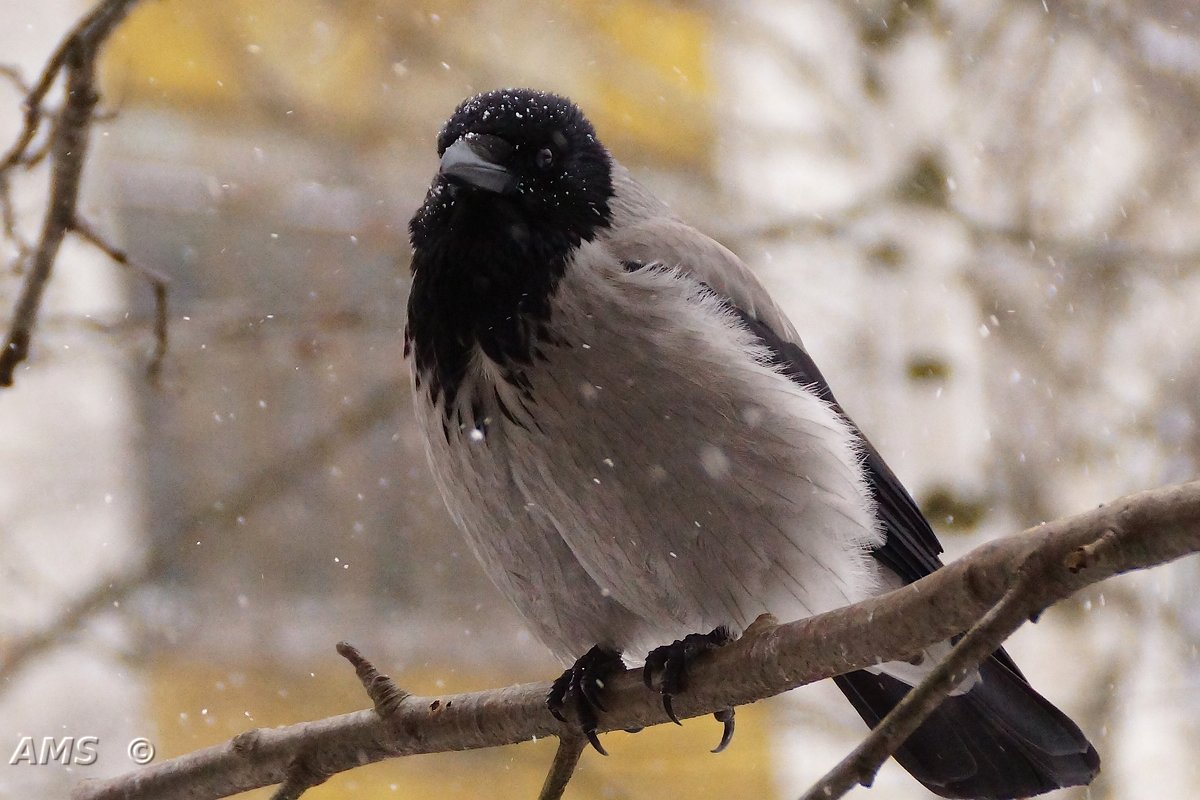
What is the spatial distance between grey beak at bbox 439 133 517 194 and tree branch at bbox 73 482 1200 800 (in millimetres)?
652

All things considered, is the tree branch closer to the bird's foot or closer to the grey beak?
the bird's foot

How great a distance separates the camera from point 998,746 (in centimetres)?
175

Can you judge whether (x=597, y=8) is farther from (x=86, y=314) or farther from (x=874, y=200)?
(x=86, y=314)

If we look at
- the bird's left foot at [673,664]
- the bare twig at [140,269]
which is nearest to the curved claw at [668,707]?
the bird's left foot at [673,664]

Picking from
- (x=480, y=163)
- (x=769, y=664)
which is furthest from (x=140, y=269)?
(x=769, y=664)

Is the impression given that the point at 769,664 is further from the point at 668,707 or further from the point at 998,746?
the point at 998,746

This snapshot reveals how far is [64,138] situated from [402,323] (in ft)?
4.38

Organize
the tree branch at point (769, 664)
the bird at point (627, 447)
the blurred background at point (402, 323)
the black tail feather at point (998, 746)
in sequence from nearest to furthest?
1. the tree branch at point (769, 664)
2. the bird at point (627, 447)
3. the black tail feather at point (998, 746)
4. the blurred background at point (402, 323)

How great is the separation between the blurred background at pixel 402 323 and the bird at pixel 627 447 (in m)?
1.26

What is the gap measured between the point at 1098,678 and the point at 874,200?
1317 millimetres

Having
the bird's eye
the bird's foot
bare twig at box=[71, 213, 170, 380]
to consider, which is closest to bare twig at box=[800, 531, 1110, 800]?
the bird's foot

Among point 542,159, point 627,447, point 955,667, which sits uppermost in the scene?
point 542,159

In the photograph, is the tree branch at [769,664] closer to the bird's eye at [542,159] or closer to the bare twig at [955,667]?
the bare twig at [955,667]

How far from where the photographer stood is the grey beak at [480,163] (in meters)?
1.61
